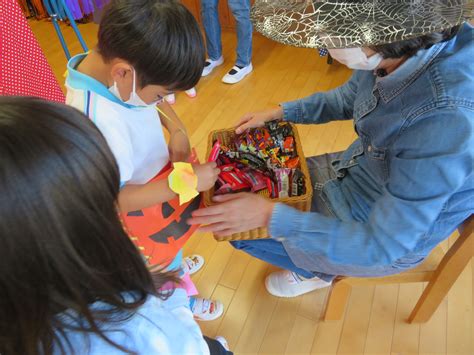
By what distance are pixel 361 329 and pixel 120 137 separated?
3.39ft

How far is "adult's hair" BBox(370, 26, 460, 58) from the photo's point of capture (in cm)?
65

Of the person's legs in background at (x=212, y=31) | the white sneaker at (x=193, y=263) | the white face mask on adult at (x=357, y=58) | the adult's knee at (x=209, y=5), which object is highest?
the white face mask on adult at (x=357, y=58)

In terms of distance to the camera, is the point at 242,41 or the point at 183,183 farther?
the point at 242,41

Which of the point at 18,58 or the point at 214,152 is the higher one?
the point at 18,58

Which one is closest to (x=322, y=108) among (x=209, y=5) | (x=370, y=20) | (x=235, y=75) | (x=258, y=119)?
(x=258, y=119)

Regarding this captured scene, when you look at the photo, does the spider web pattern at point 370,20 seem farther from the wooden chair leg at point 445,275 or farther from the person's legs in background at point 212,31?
the person's legs in background at point 212,31

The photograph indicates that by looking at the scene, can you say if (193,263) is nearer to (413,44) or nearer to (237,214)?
(237,214)

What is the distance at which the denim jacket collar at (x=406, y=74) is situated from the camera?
0.70 meters

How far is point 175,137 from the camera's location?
1183 millimetres

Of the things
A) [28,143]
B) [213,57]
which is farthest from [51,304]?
[213,57]

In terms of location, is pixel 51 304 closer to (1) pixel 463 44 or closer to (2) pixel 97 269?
(2) pixel 97 269

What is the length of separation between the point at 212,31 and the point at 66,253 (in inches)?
90.8

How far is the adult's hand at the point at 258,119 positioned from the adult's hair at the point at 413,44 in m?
0.51

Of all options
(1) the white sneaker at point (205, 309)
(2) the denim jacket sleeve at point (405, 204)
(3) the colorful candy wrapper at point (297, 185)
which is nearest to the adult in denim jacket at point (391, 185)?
(2) the denim jacket sleeve at point (405, 204)
